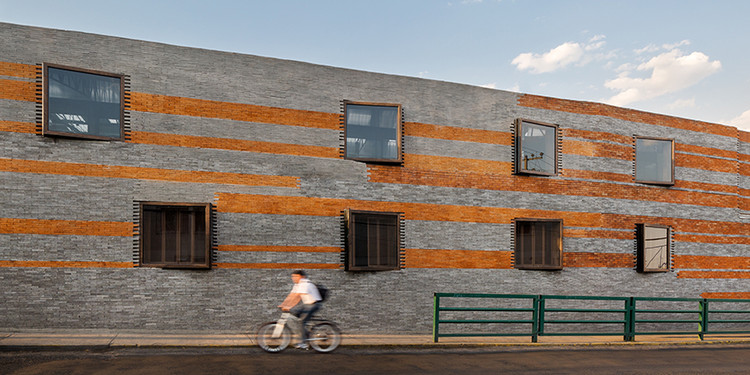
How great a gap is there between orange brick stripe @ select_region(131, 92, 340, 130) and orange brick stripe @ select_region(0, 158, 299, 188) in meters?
1.43

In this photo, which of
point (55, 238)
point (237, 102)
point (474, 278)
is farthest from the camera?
point (474, 278)

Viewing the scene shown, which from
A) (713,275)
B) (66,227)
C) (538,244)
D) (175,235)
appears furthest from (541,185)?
(66,227)

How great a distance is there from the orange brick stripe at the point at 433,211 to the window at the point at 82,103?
305 centimetres

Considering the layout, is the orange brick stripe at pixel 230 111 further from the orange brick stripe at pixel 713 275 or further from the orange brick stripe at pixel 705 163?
the orange brick stripe at pixel 713 275

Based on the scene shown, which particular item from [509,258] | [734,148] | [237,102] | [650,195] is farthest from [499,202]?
[734,148]

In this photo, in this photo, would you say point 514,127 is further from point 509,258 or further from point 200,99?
point 200,99

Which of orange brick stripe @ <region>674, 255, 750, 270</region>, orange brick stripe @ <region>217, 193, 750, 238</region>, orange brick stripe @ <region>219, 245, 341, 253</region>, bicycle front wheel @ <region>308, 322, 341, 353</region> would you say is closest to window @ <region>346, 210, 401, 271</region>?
orange brick stripe @ <region>217, 193, 750, 238</region>

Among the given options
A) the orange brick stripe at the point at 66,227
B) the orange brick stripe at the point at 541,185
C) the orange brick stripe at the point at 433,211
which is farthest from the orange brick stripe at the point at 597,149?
the orange brick stripe at the point at 66,227

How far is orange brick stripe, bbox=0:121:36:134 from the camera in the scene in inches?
406

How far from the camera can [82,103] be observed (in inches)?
427

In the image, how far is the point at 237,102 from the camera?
1202 centimetres

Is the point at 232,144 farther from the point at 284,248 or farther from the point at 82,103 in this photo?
the point at 82,103

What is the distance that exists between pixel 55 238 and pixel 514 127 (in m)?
12.3

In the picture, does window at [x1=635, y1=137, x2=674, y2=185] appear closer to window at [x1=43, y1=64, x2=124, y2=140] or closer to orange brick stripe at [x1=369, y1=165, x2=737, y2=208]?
orange brick stripe at [x1=369, y1=165, x2=737, y2=208]
